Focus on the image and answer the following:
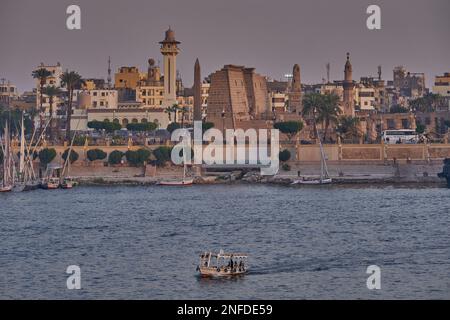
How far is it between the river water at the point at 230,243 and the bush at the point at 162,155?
69.4 ft

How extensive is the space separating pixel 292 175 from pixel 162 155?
13966 mm

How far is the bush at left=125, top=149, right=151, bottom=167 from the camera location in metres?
143

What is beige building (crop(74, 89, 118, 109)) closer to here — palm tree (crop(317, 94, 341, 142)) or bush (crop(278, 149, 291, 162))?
palm tree (crop(317, 94, 341, 142))

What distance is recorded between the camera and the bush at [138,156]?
14262cm

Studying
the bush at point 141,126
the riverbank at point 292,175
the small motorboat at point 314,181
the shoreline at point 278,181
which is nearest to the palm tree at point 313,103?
the riverbank at point 292,175

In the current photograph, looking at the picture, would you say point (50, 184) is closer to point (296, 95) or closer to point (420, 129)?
point (420, 129)

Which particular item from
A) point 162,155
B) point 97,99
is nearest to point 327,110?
point 162,155

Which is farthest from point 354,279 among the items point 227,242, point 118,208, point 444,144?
point 444,144

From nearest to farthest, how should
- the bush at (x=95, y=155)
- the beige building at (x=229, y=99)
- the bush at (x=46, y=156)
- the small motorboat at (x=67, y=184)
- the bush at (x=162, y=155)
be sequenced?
the small motorboat at (x=67, y=184) < the bush at (x=162, y=155) < the bush at (x=95, y=155) < the bush at (x=46, y=156) < the beige building at (x=229, y=99)

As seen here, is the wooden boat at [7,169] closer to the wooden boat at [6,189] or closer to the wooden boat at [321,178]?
the wooden boat at [6,189]

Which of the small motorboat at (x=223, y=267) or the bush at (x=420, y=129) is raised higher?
the bush at (x=420, y=129)

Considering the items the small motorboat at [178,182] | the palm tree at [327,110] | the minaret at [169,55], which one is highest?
the minaret at [169,55]

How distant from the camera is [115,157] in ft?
472
